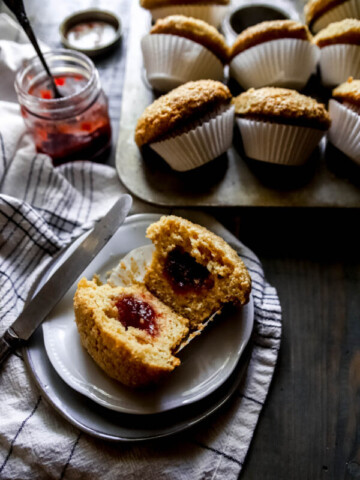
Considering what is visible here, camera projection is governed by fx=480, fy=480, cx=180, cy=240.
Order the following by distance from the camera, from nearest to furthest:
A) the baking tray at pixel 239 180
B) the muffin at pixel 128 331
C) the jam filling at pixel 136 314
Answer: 1. the muffin at pixel 128 331
2. the jam filling at pixel 136 314
3. the baking tray at pixel 239 180

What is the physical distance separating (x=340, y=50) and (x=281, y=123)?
0.56 meters

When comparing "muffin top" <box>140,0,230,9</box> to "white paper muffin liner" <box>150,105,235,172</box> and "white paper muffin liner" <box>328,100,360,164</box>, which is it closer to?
"white paper muffin liner" <box>150,105,235,172</box>

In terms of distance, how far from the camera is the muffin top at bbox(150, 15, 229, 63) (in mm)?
2270

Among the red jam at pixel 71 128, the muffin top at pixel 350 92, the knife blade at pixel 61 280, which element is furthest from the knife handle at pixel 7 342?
the muffin top at pixel 350 92

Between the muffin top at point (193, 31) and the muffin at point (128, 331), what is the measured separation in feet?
4.12

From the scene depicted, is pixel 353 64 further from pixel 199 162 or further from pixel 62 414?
pixel 62 414

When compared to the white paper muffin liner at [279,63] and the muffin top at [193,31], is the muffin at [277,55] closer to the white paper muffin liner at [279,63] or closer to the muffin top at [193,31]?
the white paper muffin liner at [279,63]

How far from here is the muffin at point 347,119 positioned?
203 centimetres

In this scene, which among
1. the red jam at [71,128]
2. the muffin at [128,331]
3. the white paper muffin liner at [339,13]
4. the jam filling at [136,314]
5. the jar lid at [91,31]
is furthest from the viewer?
the jar lid at [91,31]

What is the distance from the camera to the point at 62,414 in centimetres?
156

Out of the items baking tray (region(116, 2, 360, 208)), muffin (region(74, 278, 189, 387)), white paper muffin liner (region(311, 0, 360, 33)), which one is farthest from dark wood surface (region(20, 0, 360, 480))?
white paper muffin liner (region(311, 0, 360, 33))

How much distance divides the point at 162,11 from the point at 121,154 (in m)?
0.88

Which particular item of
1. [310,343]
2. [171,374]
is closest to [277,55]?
[310,343]

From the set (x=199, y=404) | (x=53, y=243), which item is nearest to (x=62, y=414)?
(x=199, y=404)
